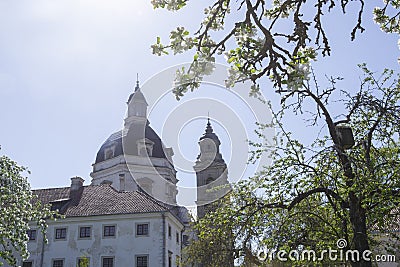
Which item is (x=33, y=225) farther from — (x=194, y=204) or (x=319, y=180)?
(x=319, y=180)

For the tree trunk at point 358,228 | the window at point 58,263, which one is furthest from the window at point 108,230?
the tree trunk at point 358,228

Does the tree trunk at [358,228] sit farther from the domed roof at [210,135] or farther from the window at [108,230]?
the domed roof at [210,135]

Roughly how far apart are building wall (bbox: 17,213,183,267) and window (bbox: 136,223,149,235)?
0.23 meters

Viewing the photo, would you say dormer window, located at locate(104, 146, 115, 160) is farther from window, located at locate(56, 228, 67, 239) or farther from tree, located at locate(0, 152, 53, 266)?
tree, located at locate(0, 152, 53, 266)

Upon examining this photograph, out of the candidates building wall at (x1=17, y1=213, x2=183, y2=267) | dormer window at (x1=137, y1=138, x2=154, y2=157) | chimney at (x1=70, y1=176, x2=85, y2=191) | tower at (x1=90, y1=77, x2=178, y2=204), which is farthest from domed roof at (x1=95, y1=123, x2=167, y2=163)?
building wall at (x1=17, y1=213, x2=183, y2=267)

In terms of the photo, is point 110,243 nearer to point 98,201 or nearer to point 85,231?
point 85,231

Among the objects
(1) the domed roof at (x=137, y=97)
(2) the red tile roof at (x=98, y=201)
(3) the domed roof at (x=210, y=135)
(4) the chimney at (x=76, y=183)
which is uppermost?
(1) the domed roof at (x=137, y=97)

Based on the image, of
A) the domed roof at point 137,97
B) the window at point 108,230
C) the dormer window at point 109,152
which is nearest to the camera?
the window at point 108,230

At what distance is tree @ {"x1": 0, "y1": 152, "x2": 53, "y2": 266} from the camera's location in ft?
60.6

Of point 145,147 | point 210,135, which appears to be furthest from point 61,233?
point 210,135

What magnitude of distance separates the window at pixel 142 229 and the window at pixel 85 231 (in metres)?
3.81

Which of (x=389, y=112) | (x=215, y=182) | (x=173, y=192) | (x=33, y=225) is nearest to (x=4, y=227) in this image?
(x=389, y=112)

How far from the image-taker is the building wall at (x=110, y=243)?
3256 centimetres

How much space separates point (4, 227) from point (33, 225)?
714 inches
